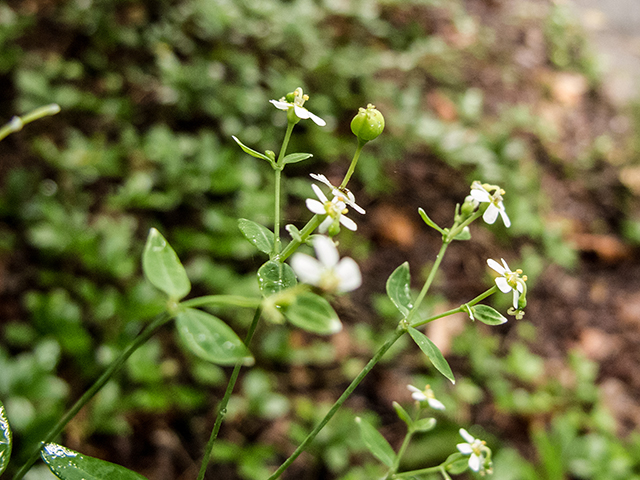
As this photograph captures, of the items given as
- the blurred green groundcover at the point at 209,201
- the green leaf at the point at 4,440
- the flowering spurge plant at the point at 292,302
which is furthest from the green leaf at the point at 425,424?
the blurred green groundcover at the point at 209,201

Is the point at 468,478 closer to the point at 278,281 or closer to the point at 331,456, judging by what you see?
the point at 331,456

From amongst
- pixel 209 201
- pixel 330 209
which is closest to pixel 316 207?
pixel 330 209

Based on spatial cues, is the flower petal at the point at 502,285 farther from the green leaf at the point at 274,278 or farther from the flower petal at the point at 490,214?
the green leaf at the point at 274,278

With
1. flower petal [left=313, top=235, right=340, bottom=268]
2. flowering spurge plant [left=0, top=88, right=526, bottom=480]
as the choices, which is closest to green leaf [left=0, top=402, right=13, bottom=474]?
flowering spurge plant [left=0, top=88, right=526, bottom=480]

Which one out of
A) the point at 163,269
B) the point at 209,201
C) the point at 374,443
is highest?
the point at 163,269

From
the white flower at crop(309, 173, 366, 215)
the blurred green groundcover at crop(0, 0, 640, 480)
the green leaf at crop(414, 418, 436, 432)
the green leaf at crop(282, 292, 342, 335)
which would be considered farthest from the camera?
the blurred green groundcover at crop(0, 0, 640, 480)

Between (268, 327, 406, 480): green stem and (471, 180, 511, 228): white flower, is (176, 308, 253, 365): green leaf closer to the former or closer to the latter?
(268, 327, 406, 480): green stem

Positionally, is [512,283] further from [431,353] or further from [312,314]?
[312,314]
